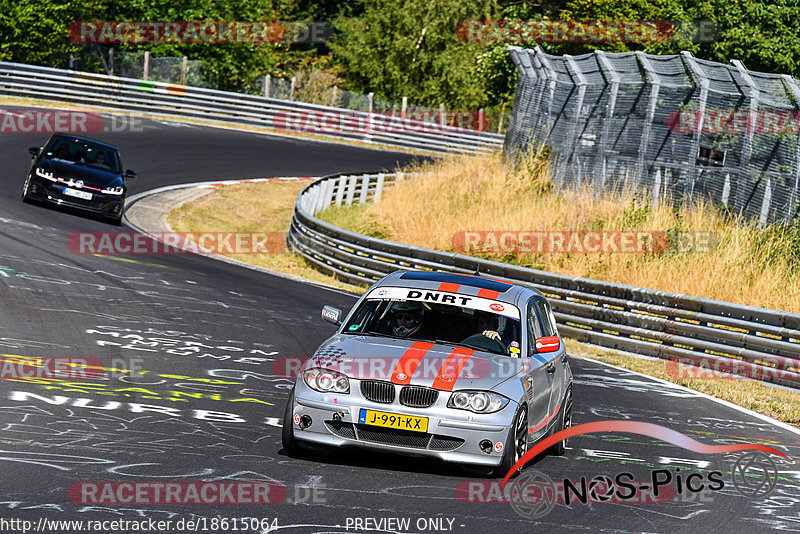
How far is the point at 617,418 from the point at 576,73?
15.6 m

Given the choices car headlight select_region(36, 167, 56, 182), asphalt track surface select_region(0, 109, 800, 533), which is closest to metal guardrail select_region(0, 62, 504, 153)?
car headlight select_region(36, 167, 56, 182)

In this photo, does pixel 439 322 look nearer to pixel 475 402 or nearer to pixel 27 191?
pixel 475 402

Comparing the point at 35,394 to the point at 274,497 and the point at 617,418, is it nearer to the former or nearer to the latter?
the point at 274,497

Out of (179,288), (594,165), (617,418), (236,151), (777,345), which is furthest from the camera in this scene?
(236,151)

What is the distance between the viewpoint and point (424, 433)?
798 centimetres

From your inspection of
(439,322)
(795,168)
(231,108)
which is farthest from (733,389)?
(231,108)

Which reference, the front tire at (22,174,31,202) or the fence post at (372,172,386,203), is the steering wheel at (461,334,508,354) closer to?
the front tire at (22,174,31,202)

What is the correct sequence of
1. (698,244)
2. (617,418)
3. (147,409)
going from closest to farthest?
(147,409)
(617,418)
(698,244)

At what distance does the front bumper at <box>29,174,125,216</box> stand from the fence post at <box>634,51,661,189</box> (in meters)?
10.8

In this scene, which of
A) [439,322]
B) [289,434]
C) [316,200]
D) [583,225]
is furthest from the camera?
[316,200]

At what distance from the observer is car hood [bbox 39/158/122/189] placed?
73.8 feet

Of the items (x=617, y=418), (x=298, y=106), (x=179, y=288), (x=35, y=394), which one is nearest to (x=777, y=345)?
(x=617, y=418)

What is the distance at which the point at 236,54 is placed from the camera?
2104 inches

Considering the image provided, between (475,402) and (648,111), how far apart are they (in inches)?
652
